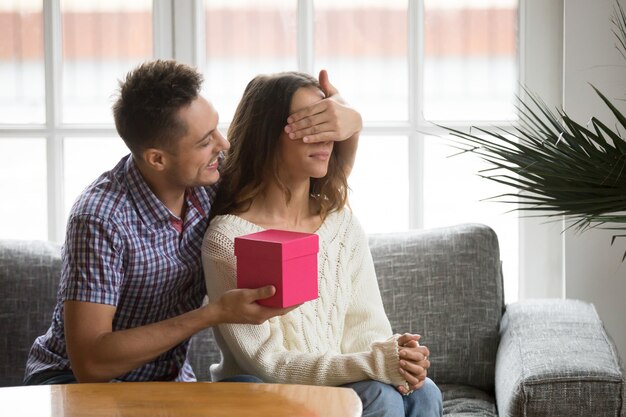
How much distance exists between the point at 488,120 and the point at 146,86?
1.44 metres

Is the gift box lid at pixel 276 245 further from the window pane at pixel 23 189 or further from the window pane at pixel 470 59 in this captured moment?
the window pane at pixel 23 189

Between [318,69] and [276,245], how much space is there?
148 centimetres

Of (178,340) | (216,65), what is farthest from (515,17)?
(178,340)

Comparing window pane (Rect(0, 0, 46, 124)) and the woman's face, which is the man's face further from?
window pane (Rect(0, 0, 46, 124))

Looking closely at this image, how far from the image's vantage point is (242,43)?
3275 millimetres

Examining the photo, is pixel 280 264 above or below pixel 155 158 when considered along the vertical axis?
below

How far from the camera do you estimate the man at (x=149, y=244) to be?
6.76 feet

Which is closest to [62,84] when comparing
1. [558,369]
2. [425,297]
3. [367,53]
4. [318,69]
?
[318,69]

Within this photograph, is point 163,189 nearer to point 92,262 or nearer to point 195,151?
point 195,151

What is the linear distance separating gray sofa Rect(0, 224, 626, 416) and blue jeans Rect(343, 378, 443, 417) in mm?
434

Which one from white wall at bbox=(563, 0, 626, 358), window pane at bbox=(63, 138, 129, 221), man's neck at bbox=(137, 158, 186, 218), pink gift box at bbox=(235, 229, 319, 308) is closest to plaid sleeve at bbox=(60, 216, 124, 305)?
man's neck at bbox=(137, 158, 186, 218)

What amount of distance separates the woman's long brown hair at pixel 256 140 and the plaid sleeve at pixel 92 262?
32 cm

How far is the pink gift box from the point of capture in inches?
75.1

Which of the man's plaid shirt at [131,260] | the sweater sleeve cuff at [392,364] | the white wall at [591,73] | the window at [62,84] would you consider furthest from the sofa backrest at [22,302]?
the white wall at [591,73]
